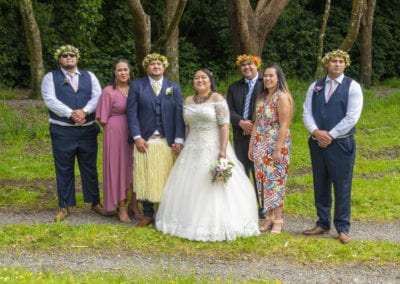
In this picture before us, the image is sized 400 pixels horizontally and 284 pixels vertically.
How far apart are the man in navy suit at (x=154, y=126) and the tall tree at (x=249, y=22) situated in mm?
4064

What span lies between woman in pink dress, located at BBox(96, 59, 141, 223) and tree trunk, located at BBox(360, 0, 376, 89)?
1674 cm

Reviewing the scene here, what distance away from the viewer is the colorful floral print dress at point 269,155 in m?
6.58

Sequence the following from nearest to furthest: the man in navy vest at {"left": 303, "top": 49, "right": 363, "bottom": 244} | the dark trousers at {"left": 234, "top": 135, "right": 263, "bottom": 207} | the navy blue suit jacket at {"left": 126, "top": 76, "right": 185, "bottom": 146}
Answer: the man in navy vest at {"left": 303, "top": 49, "right": 363, "bottom": 244} < the navy blue suit jacket at {"left": 126, "top": 76, "right": 185, "bottom": 146} < the dark trousers at {"left": 234, "top": 135, "right": 263, "bottom": 207}

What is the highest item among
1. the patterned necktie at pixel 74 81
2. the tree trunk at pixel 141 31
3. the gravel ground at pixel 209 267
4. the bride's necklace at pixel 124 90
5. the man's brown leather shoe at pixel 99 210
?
the tree trunk at pixel 141 31

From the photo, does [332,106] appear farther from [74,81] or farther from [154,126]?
[74,81]

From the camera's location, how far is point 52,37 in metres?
21.0

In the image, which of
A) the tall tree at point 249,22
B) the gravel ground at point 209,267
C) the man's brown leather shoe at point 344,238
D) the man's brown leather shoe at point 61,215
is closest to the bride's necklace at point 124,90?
the man's brown leather shoe at point 61,215

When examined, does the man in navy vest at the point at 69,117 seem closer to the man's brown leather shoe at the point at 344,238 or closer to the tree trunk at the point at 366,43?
the man's brown leather shoe at the point at 344,238

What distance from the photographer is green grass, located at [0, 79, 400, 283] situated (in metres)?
6.09

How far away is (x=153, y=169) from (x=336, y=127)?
214cm

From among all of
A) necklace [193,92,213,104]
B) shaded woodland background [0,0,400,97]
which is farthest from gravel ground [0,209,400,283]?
shaded woodland background [0,0,400,97]

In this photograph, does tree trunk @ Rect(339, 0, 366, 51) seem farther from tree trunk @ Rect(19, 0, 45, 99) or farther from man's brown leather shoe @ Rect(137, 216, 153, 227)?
tree trunk @ Rect(19, 0, 45, 99)

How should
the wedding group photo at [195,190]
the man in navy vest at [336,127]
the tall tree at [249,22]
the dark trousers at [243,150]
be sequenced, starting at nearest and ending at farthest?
the wedding group photo at [195,190] → the man in navy vest at [336,127] → the dark trousers at [243,150] → the tall tree at [249,22]

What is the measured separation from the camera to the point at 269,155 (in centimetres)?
664
